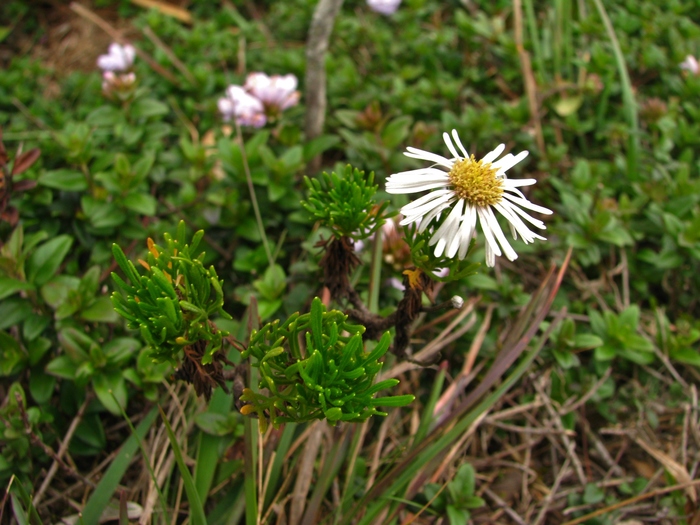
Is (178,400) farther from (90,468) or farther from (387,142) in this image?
(387,142)

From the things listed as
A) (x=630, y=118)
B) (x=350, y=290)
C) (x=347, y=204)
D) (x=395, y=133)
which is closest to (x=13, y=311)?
(x=350, y=290)

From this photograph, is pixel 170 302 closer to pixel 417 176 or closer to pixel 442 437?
pixel 417 176

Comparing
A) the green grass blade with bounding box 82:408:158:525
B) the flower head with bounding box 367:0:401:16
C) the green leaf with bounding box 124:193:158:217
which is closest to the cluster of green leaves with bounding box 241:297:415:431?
the green grass blade with bounding box 82:408:158:525

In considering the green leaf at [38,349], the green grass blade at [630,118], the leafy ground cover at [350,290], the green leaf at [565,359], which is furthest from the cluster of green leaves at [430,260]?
the green grass blade at [630,118]

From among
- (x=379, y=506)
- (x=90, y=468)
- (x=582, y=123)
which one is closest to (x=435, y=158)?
(x=379, y=506)

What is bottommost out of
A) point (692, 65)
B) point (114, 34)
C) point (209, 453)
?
point (209, 453)

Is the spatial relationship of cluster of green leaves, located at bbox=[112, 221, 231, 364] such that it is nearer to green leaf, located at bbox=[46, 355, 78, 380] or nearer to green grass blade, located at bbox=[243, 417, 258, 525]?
green grass blade, located at bbox=[243, 417, 258, 525]
